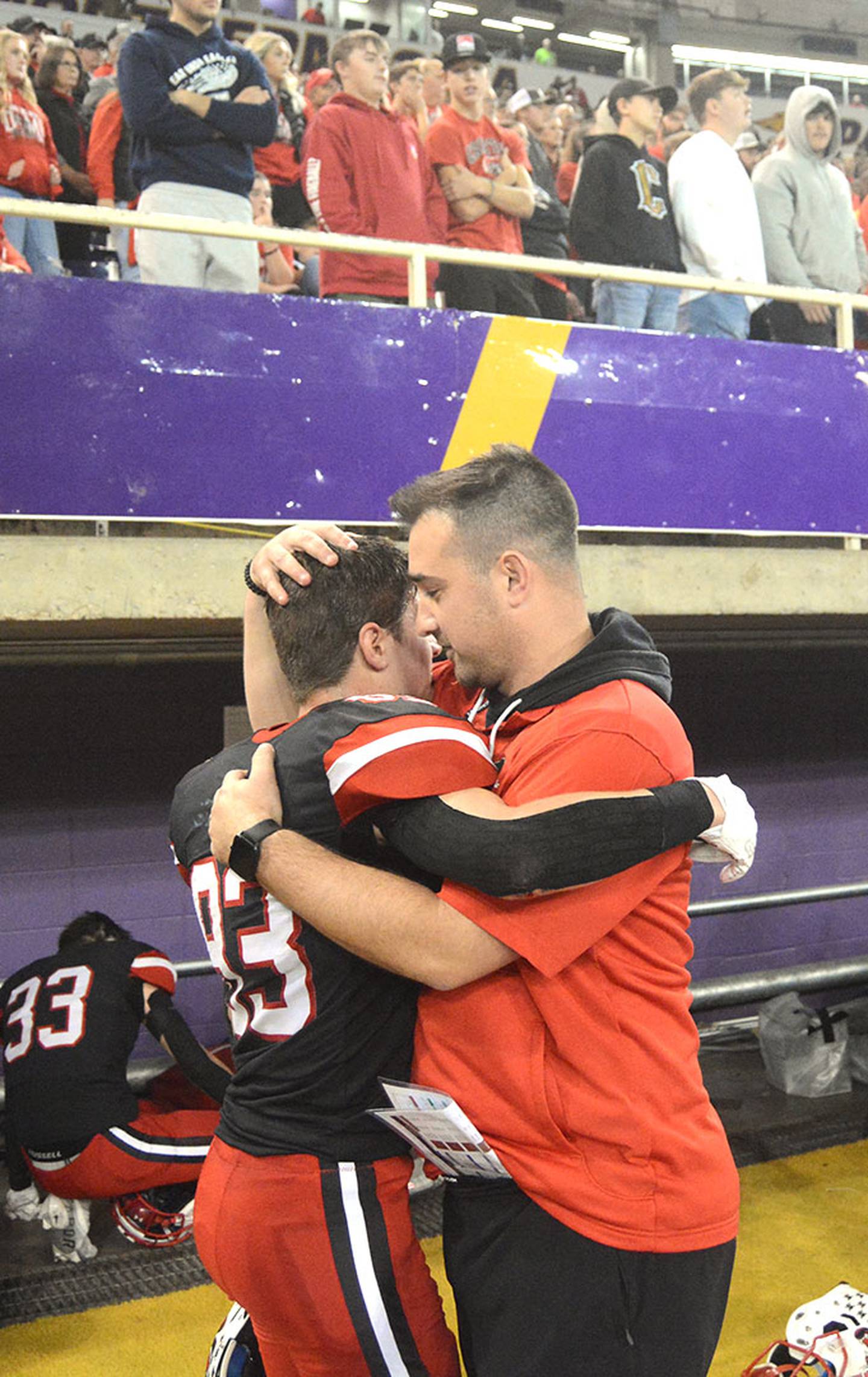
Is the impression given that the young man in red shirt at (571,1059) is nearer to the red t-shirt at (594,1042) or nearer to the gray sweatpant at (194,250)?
the red t-shirt at (594,1042)

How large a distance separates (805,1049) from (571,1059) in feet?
14.3

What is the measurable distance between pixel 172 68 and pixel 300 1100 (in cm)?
447

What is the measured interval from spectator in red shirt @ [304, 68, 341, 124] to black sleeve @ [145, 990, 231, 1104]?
4710 millimetres

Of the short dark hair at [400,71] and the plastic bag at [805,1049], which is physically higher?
the short dark hair at [400,71]

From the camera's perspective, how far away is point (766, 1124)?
489 cm

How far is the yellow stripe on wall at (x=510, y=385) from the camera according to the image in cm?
420

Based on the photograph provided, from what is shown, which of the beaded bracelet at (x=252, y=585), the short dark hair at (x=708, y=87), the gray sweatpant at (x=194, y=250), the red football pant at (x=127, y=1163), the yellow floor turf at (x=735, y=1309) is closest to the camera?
the beaded bracelet at (x=252, y=585)

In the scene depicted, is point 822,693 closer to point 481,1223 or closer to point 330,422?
point 330,422

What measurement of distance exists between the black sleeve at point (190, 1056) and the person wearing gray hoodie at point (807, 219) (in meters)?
4.42

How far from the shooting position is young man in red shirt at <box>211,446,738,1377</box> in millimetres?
1399

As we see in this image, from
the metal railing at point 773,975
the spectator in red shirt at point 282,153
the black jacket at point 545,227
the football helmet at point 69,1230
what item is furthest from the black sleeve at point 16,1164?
the black jacket at point 545,227

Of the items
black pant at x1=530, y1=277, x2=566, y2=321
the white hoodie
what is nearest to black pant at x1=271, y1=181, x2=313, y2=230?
black pant at x1=530, y1=277, x2=566, y2=321

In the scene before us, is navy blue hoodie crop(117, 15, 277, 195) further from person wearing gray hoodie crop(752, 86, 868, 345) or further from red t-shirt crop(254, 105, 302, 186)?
person wearing gray hoodie crop(752, 86, 868, 345)

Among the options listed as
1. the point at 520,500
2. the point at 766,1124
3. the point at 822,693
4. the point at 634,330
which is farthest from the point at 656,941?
the point at 822,693
